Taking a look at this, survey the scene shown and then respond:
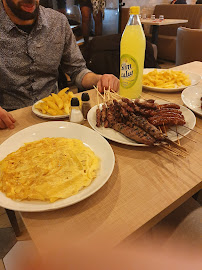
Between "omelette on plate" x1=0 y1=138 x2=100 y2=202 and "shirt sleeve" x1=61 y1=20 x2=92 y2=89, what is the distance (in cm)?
152

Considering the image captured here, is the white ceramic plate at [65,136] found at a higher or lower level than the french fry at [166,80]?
lower

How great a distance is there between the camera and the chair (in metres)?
4.43

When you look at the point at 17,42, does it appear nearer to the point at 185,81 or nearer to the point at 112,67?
the point at 112,67

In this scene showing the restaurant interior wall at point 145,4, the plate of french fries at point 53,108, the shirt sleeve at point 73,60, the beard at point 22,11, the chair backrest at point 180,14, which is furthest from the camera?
the restaurant interior wall at point 145,4

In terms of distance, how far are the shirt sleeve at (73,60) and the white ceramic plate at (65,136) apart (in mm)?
1311

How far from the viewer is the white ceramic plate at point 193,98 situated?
5.06 feet

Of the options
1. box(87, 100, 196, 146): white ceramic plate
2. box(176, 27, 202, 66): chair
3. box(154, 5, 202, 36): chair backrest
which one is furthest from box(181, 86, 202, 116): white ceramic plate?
box(154, 5, 202, 36): chair backrest

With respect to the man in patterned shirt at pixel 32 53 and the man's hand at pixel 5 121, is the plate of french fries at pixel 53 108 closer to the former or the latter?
the man's hand at pixel 5 121

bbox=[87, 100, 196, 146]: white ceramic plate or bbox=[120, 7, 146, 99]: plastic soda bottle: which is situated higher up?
bbox=[120, 7, 146, 99]: plastic soda bottle

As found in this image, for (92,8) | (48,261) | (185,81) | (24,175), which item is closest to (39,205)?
(24,175)

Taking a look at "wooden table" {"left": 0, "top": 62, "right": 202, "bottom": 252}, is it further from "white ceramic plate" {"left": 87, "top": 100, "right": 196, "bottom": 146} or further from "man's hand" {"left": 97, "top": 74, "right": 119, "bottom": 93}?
"man's hand" {"left": 97, "top": 74, "right": 119, "bottom": 93}

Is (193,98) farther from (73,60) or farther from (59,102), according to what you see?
(73,60)

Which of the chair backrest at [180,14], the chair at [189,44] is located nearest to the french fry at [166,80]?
the chair at [189,44]

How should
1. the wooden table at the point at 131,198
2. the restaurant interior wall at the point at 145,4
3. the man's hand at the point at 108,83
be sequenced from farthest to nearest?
1. the restaurant interior wall at the point at 145,4
2. the man's hand at the point at 108,83
3. the wooden table at the point at 131,198
